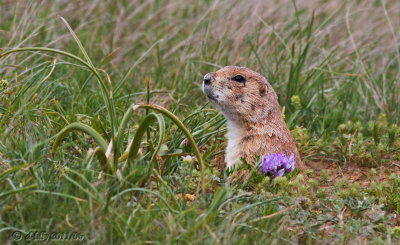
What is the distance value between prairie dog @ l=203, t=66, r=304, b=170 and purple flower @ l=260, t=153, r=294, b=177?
0.76 feet

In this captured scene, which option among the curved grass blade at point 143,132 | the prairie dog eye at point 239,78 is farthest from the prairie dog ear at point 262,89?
the curved grass blade at point 143,132

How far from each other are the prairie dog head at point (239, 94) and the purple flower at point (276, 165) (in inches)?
19.0

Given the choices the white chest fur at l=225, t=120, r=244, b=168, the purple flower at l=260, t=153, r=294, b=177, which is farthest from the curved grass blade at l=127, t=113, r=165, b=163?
the white chest fur at l=225, t=120, r=244, b=168

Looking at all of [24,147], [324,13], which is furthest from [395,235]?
[324,13]

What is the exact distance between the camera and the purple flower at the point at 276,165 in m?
3.85

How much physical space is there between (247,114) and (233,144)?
0.77 feet

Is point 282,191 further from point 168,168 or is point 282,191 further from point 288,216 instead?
point 168,168

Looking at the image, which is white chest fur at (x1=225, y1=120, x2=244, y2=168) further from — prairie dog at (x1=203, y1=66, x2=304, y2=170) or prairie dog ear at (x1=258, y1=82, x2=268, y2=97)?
prairie dog ear at (x1=258, y1=82, x2=268, y2=97)

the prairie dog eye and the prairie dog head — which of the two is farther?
the prairie dog eye

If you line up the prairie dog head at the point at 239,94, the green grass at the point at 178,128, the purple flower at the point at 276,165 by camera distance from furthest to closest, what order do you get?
the prairie dog head at the point at 239,94 < the purple flower at the point at 276,165 < the green grass at the point at 178,128

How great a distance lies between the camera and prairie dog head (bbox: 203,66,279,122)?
431 cm

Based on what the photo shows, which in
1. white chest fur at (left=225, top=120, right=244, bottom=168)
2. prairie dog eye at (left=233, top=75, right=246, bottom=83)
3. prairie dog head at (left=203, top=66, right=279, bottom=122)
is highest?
prairie dog eye at (left=233, top=75, right=246, bottom=83)

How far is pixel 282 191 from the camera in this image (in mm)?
3623

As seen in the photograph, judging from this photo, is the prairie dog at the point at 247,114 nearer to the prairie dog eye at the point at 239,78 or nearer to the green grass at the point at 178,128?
the prairie dog eye at the point at 239,78
